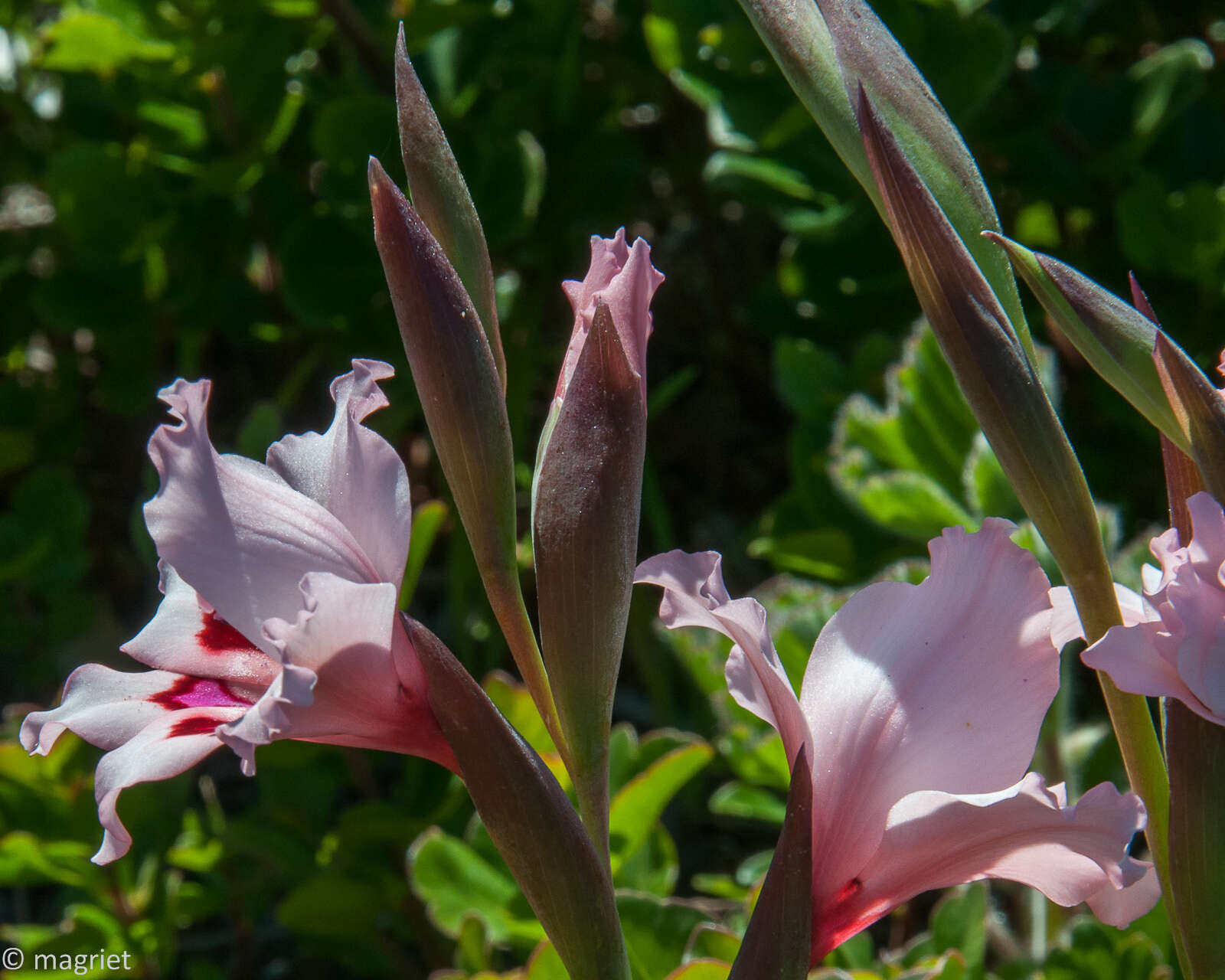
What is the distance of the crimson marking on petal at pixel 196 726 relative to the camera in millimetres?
487

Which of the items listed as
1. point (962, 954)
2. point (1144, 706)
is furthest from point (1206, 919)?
point (962, 954)

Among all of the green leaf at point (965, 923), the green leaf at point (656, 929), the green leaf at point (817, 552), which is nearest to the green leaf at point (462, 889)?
the green leaf at point (656, 929)

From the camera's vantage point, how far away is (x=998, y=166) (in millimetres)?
1525

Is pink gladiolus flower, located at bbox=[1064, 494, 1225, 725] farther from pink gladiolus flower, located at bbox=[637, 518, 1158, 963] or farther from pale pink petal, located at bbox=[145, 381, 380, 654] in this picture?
pale pink petal, located at bbox=[145, 381, 380, 654]

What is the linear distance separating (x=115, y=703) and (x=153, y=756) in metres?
0.06

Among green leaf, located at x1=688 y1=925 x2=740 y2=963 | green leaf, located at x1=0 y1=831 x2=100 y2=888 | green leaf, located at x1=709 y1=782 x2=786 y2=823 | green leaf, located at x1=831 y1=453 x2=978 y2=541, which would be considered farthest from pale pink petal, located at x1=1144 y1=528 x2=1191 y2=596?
green leaf, located at x1=0 y1=831 x2=100 y2=888

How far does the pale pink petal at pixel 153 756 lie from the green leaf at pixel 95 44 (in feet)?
3.92

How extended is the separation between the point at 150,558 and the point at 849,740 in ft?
2.64

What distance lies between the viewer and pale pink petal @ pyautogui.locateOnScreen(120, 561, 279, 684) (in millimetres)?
527

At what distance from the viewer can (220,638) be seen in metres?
0.54

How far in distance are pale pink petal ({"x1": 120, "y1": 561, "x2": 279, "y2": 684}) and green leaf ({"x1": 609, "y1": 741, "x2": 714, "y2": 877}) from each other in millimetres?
541

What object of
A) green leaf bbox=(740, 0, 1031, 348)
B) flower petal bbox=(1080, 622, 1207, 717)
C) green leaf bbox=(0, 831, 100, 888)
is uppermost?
green leaf bbox=(740, 0, 1031, 348)

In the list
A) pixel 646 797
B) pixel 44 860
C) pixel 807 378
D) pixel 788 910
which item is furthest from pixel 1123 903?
pixel 44 860

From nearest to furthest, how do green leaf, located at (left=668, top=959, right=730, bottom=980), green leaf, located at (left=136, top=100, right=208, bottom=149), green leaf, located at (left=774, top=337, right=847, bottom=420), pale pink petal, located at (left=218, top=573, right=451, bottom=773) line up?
pale pink petal, located at (left=218, top=573, right=451, bottom=773)
green leaf, located at (left=668, top=959, right=730, bottom=980)
green leaf, located at (left=774, top=337, right=847, bottom=420)
green leaf, located at (left=136, top=100, right=208, bottom=149)
